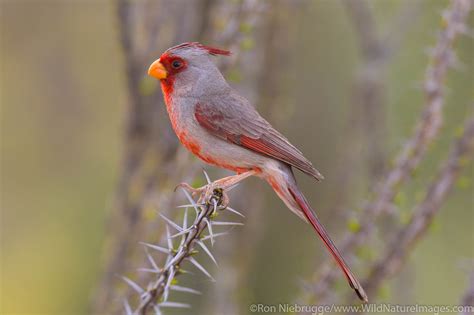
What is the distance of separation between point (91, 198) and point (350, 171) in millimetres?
4268

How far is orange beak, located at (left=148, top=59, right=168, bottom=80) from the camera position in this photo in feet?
14.0

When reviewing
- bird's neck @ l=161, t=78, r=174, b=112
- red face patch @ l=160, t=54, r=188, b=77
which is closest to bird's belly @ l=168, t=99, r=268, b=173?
bird's neck @ l=161, t=78, r=174, b=112

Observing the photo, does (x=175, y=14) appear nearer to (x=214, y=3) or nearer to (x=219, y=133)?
(x=214, y=3)

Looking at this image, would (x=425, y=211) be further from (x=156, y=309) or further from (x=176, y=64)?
(x=156, y=309)

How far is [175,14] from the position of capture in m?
6.00

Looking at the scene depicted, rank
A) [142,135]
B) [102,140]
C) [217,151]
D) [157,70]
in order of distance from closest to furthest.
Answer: [217,151] < [157,70] < [142,135] < [102,140]

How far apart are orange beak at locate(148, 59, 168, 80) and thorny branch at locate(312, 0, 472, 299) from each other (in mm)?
1362

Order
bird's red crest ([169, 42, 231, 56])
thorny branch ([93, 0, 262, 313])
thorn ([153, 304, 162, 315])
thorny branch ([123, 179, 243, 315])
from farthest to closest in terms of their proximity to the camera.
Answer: thorny branch ([93, 0, 262, 313]) → bird's red crest ([169, 42, 231, 56]) → thorn ([153, 304, 162, 315]) → thorny branch ([123, 179, 243, 315])

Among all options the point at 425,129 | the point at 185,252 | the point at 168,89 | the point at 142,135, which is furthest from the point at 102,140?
the point at 185,252

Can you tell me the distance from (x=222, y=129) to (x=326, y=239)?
857 mm

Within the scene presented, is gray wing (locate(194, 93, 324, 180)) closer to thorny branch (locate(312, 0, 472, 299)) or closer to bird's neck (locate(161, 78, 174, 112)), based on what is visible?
bird's neck (locate(161, 78, 174, 112))

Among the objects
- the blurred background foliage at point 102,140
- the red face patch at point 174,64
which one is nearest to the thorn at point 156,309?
the red face patch at point 174,64

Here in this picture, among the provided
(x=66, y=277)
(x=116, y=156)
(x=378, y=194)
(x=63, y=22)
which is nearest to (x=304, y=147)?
(x=116, y=156)

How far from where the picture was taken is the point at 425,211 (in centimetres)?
432
